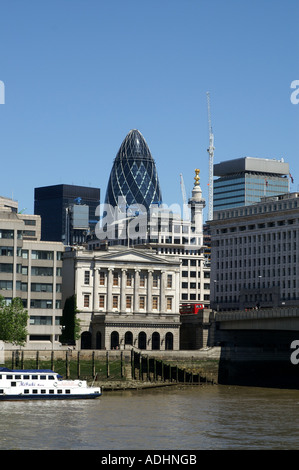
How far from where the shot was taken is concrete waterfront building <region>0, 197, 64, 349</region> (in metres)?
177

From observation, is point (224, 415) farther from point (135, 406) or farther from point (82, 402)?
point (82, 402)

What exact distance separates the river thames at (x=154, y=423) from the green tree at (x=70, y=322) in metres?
39.6

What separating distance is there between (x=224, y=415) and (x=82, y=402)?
70.8 feet

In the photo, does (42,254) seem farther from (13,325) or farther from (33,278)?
(13,325)

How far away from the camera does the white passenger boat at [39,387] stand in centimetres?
13750

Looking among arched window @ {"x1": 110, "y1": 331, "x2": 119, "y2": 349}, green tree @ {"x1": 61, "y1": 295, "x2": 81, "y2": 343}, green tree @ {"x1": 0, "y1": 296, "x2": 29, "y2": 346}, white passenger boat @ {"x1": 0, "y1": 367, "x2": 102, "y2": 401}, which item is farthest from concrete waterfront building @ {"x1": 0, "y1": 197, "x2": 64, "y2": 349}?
white passenger boat @ {"x1": 0, "y1": 367, "x2": 102, "y2": 401}

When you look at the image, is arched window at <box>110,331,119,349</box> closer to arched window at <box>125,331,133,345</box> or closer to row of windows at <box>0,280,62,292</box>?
arched window at <box>125,331,133,345</box>

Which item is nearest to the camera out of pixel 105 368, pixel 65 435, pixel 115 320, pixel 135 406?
pixel 65 435

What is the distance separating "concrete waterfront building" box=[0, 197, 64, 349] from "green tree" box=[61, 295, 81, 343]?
4.75m

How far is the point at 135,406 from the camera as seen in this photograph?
425ft

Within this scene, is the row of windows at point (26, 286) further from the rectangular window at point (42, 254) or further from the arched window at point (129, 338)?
the arched window at point (129, 338)

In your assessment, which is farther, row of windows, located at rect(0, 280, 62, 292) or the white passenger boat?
row of windows, located at rect(0, 280, 62, 292)

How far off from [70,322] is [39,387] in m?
54.4
